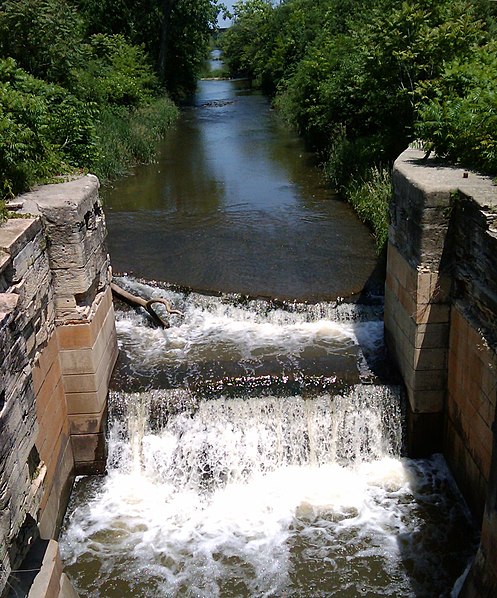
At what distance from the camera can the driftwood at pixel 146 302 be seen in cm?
972

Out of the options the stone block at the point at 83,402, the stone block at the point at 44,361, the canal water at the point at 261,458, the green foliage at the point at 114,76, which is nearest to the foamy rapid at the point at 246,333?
the canal water at the point at 261,458

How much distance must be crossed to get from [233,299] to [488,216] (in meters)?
4.67

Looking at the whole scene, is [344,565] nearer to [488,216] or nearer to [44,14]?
[488,216]

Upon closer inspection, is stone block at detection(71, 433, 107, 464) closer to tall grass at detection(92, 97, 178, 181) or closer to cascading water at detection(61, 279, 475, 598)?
cascading water at detection(61, 279, 475, 598)

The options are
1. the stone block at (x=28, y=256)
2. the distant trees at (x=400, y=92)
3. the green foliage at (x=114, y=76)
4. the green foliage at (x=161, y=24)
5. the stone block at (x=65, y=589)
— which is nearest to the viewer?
the stone block at (x=65, y=589)

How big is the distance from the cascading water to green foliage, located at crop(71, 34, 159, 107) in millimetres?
11828

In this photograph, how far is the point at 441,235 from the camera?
705 cm

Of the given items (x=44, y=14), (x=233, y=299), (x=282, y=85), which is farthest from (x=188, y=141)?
(x=233, y=299)

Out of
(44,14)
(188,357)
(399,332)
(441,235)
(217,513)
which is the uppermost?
(44,14)

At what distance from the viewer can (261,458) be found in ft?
25.5

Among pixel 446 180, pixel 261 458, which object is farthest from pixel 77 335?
pixel 446 180

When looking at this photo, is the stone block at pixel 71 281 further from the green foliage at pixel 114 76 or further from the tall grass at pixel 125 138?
the green foliage at pixel 114 76

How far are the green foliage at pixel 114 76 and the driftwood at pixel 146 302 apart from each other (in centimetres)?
974

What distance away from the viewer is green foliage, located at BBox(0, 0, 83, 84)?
16.1 metres
